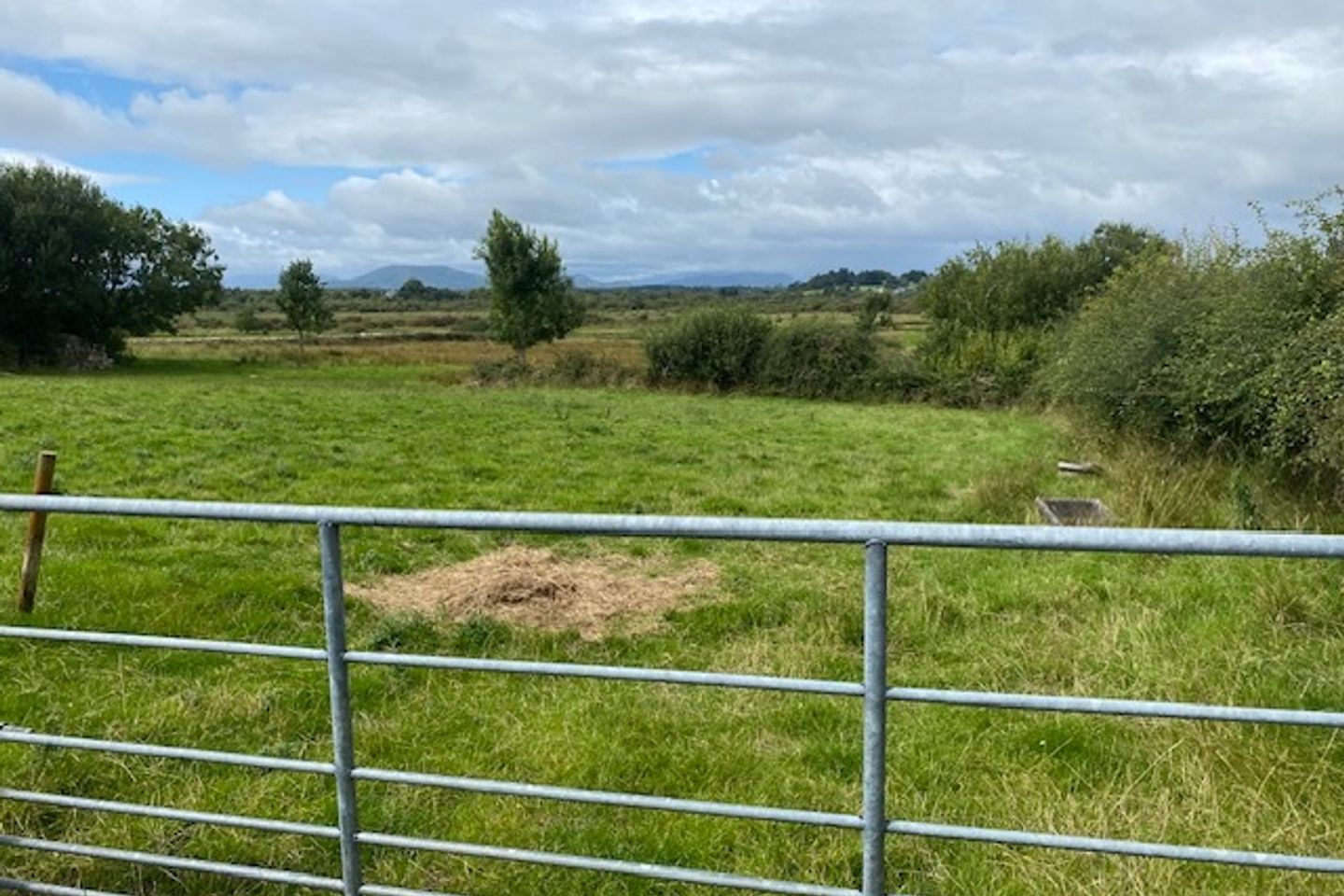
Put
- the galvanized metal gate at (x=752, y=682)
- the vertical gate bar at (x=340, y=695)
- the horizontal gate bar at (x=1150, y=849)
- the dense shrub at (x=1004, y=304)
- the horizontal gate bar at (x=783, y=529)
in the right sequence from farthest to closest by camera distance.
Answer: the dense shrub at (x=1004, y=304) < the vertical gate bar at (x=340, y=695) < the horizontal gate bar at (x=1150, y=849) < the galvanized metal gate at (x=752, y=682) < the horizontal gate bar at (x=783, y=529)

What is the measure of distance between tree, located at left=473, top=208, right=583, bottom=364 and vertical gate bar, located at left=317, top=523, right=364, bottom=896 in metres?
40.2

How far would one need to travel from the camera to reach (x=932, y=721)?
5562mm

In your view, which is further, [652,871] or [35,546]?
[35,546]

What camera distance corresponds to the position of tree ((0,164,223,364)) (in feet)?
138

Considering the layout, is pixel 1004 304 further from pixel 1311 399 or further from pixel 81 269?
pixel 81 269

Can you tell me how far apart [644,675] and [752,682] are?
0.90 feet

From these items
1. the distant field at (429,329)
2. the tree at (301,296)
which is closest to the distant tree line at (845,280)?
the distant field at (429,329)

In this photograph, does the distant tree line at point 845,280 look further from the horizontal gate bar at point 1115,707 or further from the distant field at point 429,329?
the horizontal gate bar at point 1115,707

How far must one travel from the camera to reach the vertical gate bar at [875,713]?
97.7 inches

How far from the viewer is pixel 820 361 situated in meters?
37.8

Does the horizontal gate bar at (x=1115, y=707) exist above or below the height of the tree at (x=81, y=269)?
below

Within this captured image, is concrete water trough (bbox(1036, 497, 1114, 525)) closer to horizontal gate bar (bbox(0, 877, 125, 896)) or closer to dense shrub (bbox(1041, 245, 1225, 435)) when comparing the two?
dense shrub (bbox(1041, 245, 1225, 435))

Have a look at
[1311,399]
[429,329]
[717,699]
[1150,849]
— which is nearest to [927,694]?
[1150,849]

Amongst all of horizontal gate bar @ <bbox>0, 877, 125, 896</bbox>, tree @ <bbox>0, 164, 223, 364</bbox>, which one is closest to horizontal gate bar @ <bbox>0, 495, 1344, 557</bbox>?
horizontal gate bar @ <bbox>0, 877, 125, 896</bbox>
